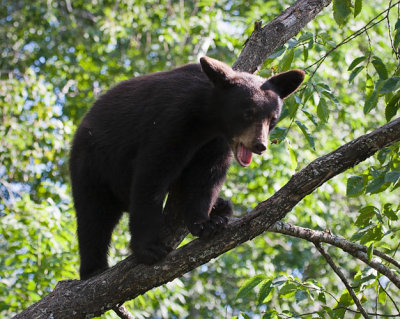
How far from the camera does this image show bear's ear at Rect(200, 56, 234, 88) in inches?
168

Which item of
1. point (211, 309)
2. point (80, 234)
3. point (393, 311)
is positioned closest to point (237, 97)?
point (80, 234)

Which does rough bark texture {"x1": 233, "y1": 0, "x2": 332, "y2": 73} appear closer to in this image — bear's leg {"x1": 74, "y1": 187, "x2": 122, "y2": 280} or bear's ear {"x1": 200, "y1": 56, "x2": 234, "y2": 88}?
bear's ear {"x1": 200, "y1": 56, "x2": 234, "y2": 88}

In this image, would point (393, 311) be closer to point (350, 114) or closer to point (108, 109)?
point (350, 114)

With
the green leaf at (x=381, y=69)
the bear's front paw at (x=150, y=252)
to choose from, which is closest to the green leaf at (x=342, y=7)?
the green leaf at (x=381, y=69)

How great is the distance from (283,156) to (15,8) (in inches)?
317

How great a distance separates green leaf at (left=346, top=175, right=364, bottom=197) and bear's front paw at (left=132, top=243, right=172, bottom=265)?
Answer: 1.40m

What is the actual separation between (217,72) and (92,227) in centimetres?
175

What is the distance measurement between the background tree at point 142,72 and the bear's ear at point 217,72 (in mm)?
566

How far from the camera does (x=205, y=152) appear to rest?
15.5 ft

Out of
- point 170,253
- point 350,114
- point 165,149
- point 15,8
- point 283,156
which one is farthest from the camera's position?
point 15,8

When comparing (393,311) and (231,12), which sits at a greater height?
(231,12)

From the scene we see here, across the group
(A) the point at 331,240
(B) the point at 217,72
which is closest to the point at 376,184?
(A) the point at 331,240

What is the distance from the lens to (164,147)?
167 inches

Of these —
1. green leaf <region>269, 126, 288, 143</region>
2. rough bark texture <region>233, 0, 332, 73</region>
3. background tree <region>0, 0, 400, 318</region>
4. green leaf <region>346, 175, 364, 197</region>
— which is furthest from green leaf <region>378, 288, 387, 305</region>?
rough bark texture <region>233, 0, 332, 73</region>
